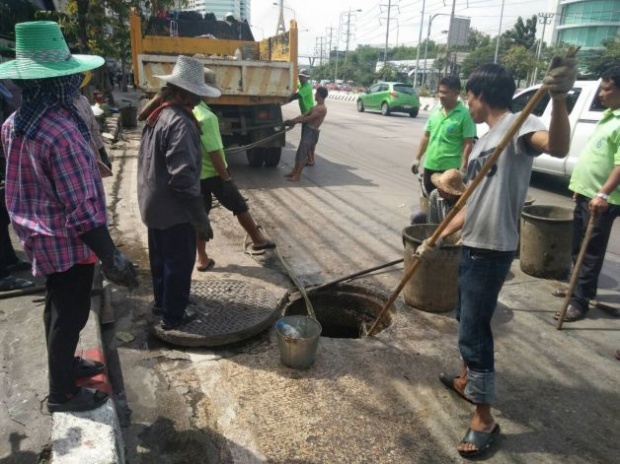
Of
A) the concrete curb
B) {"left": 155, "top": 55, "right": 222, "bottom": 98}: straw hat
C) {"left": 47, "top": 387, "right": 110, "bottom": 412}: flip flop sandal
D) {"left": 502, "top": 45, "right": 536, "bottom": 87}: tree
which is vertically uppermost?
{"left": 502, "top": 45, "right": 536, "bottom": 87}: tree

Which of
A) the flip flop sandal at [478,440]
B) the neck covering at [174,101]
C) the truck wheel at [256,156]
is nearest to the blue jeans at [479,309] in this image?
the flip flop sandal at [478,440]

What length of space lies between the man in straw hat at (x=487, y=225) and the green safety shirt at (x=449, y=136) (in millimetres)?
2334

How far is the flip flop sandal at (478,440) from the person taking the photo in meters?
2.51

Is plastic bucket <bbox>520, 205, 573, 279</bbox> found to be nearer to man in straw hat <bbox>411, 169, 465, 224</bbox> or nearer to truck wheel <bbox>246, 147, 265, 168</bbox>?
man in straw hat <bbox>411, 169, 465, 224</bbox>

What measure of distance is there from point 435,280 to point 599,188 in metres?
1.51

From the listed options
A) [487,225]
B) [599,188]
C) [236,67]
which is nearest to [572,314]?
[599,188]

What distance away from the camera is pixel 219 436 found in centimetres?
261

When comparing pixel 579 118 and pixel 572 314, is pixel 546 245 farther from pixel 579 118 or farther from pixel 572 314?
pixel 579 118

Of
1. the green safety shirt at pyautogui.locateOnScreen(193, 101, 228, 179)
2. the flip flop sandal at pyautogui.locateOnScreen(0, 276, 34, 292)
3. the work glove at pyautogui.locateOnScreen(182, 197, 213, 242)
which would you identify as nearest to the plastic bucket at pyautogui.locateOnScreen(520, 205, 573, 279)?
the green safety shirt at pyautogui.locateOnScreen(193, 101, 228, 179)

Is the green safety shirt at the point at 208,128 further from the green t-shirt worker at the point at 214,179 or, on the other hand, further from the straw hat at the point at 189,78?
the straw hat at the point at 189,78

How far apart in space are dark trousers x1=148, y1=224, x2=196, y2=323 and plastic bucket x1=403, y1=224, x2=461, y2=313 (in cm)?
175

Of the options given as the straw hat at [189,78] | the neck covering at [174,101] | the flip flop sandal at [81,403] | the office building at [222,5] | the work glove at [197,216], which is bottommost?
the flip flop sandal at [81,403]

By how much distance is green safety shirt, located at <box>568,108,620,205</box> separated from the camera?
12.4 ft

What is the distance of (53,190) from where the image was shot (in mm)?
2049
